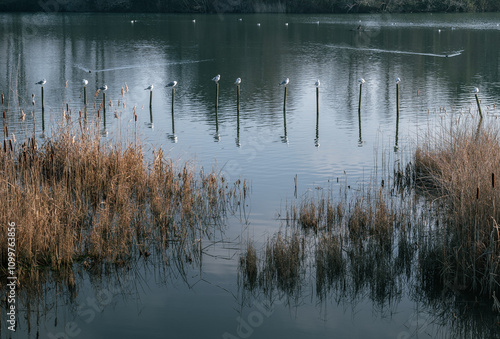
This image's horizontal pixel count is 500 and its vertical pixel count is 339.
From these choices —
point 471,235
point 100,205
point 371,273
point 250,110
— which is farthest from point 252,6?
point 471,235

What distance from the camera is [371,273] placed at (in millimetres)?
8469

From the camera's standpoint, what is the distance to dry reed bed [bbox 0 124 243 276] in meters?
8.39

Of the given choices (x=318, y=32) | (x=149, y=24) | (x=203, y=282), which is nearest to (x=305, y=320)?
(x=203, y=282)

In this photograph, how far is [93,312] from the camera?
7.79 metres

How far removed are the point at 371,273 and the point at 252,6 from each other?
6572 centimetres

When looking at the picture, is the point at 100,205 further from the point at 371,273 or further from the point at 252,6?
the point at 252,6

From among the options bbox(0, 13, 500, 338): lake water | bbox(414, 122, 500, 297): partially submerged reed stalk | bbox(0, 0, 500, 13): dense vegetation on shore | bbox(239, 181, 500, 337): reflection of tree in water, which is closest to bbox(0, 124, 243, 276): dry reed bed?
bbox(0, 13, 500, 338): lake water

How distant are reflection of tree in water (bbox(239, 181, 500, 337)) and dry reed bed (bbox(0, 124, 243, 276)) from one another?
140cm

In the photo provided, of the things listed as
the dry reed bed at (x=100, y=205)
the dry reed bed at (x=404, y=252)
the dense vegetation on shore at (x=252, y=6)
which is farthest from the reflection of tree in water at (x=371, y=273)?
the dense vegetation on shore at (x=252, y=6)

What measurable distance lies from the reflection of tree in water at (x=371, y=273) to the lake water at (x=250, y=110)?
0.35 feet

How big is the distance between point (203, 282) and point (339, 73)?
2456 centimetres

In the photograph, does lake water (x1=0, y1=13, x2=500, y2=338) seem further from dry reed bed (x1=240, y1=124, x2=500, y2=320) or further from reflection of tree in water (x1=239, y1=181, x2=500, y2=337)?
dry reed bed (x1=240, y1=124, x2=500, y2=320)

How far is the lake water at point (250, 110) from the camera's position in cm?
773

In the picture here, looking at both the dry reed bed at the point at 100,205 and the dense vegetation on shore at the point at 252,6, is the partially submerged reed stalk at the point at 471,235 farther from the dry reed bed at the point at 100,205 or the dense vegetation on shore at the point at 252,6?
the dense vegetation on shore at the point at 252,6
